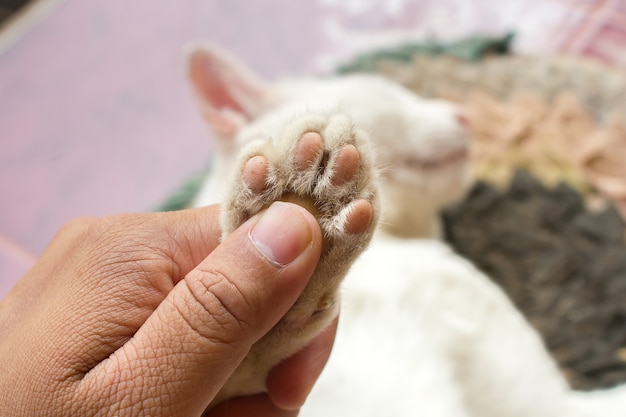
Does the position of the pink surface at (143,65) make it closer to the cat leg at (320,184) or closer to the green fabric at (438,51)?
the green fabric at (438,51)

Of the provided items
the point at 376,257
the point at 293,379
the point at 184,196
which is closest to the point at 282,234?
the point at 293,379

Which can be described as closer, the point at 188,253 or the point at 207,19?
the point at 188,253

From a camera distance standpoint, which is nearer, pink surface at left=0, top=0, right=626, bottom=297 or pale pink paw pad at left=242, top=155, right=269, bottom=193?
pale pink paw pad at left=242, top=155, right=269, bottom=193

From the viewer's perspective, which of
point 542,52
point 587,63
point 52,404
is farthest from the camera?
point 542,52

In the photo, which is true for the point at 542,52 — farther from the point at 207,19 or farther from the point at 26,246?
the point at 26,246

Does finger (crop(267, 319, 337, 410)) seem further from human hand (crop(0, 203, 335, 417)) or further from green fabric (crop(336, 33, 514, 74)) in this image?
green fabric (crop(336, 33, 514, 74))

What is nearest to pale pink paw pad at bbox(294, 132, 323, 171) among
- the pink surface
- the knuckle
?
the knuckle

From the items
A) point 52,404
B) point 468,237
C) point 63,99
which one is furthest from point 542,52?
point 52,404
